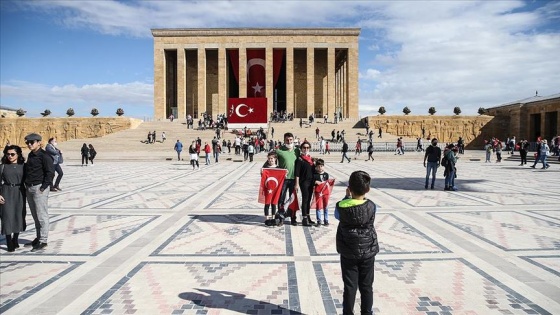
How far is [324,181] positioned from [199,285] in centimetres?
319

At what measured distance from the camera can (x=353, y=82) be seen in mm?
44250

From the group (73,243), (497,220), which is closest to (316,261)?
(73,243)

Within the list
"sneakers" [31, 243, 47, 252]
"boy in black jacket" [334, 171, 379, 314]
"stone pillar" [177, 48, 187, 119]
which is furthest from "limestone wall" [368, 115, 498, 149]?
"boy in black jacket" [334, 171, 379, 314]

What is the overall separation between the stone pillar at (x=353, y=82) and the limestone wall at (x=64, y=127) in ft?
81.6

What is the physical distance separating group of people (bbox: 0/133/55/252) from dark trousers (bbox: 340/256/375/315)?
4.51m

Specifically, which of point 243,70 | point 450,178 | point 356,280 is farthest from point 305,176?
point 243,70

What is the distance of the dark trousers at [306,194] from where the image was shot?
255 inches

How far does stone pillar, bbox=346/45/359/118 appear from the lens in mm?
43844

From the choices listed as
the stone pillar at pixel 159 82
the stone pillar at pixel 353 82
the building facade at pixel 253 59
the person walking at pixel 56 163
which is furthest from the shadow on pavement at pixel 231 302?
the stone pillar at pixel 159 82

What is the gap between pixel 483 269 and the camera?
14.4 feet

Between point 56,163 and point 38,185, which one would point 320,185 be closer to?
point 38,185

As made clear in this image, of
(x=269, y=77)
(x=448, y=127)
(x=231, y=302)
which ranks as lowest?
(x=231, y=302)

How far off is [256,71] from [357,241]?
4346cm

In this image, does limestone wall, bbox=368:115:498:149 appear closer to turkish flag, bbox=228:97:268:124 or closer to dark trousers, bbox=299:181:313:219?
turkish flag, bbox=228:97:268:124
